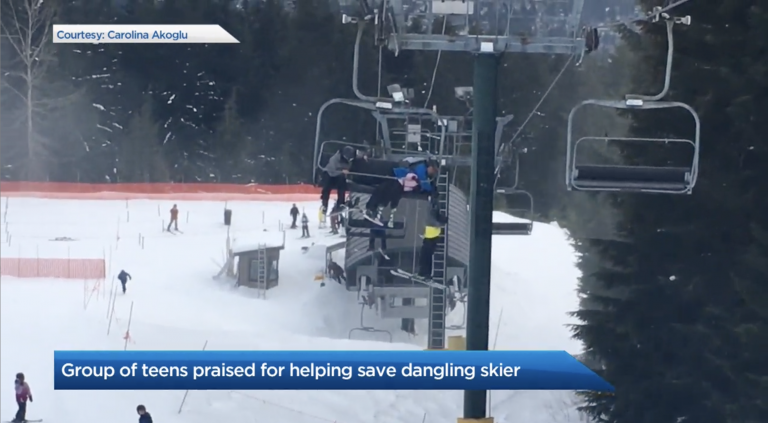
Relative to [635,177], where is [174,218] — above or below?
below

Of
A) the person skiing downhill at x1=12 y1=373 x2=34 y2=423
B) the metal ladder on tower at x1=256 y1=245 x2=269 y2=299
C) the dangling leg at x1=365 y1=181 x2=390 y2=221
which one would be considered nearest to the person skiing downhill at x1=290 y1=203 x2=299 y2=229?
the metal ladder on tower at x1=256 y1=245 x2=269 y2=299

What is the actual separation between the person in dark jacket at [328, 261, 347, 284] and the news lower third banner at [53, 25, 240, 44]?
2429mm

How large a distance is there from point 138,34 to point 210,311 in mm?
2800

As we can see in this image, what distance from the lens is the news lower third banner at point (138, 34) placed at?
29.4ft

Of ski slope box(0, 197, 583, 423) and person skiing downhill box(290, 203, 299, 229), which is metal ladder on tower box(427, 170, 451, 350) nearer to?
ski slope box(0, 197, 583, 423)

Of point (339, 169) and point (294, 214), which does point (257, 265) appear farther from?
point (339, 169)

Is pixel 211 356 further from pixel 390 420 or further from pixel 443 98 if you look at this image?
pixel 443 98

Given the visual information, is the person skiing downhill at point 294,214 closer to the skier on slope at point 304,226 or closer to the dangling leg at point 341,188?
the skier on slope at point 304,226

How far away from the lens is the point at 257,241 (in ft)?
33.0

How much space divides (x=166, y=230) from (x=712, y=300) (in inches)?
236

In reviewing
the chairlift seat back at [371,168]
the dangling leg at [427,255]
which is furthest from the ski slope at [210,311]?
the chairlift seat back at [371,168]

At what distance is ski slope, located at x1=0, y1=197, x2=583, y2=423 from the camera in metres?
→ 6.33

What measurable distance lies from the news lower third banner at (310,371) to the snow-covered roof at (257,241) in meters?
4.36

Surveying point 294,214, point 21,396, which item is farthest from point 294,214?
point 21,396
